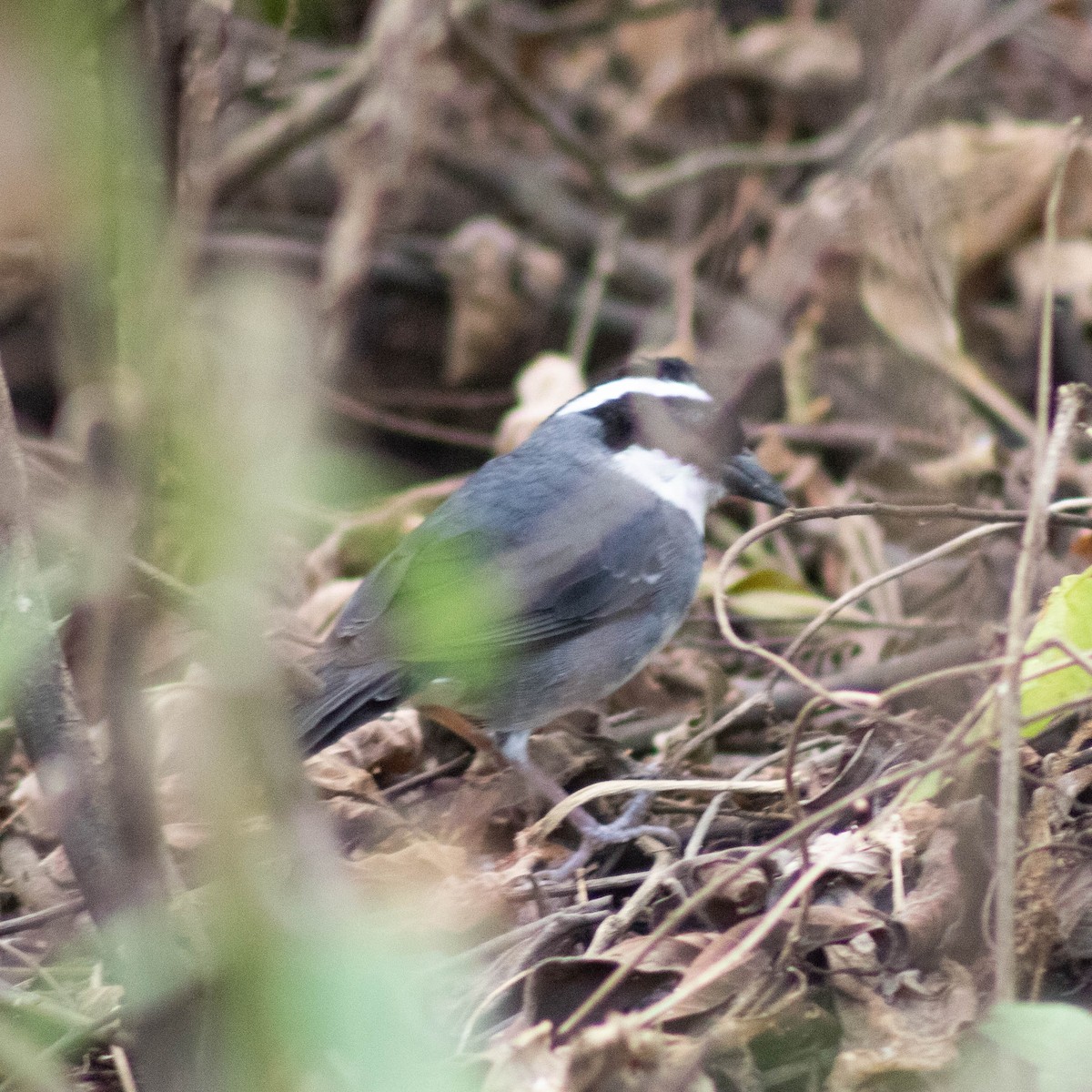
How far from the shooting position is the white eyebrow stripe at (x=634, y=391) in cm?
Result: 362

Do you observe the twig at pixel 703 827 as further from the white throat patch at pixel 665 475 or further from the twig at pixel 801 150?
the twig at pixel 801 150

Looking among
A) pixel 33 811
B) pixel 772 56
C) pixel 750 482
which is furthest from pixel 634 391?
pixel 772 56

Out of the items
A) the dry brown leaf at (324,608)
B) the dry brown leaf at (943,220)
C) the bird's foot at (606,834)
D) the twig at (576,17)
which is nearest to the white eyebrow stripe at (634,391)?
the dry brown leaf at (324,608)

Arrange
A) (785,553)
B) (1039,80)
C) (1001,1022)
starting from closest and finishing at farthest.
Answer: (1001,1022) < (785,553) < (1039,80)

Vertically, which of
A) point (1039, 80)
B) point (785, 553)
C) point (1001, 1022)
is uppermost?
point (1039, 80)

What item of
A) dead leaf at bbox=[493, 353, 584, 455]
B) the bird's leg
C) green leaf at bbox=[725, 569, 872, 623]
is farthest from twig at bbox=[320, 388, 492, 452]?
the bird's leg

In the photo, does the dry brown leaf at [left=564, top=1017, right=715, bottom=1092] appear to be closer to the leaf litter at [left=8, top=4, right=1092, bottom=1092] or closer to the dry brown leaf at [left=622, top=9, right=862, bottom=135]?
the leaf litter at [left=8, top=4, right=1092, bottom=1092]

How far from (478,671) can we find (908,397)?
224 centimetres

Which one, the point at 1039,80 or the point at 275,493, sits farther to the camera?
the point at 1039,80

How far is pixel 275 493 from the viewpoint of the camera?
3.49ft

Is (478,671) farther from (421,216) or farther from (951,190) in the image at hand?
(421,216)

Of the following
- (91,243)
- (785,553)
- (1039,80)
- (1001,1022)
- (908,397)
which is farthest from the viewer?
(1039,80)

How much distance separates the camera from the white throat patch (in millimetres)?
3588

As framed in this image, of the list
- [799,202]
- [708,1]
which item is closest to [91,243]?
[799,202]
